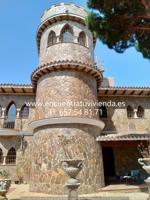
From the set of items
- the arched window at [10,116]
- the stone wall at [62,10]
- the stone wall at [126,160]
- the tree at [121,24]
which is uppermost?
the stone wall at [62,10]

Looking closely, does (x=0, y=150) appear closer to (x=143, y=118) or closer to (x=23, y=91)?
(x=23, y=91)

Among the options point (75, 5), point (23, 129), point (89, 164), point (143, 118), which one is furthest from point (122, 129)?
point (75, 5)

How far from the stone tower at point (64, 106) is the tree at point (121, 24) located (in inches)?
115

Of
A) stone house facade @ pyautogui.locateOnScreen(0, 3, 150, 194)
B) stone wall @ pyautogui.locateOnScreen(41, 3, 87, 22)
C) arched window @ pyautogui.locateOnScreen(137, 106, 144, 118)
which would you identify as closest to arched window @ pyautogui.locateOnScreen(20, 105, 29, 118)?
stone house facade @ pyautogui.locateOnScreen(0, 3, 150, 194)

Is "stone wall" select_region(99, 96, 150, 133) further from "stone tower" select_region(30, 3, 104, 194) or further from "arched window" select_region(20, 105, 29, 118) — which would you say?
"arched window" select_region(20, 105, 29, 118)

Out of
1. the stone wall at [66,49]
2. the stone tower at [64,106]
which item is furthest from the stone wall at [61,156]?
the stone wall at [66,49]

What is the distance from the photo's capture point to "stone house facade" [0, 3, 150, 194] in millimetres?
11359

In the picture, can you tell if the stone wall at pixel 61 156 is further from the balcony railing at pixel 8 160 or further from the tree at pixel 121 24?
the tree at pixel 121 24

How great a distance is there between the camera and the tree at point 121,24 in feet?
31.4

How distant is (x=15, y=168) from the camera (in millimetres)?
14742

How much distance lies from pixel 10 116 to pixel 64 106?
6107mm

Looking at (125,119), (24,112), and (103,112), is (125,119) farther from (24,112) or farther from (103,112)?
(24,112)

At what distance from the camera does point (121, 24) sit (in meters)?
10.1

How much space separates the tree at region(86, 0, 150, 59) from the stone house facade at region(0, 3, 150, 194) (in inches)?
115
